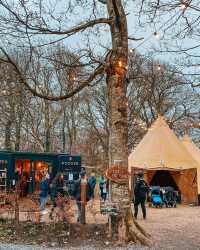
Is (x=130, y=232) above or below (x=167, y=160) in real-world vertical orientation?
below

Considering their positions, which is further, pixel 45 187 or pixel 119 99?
pixel 45 187

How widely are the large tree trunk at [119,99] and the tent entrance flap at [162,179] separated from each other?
55.4 ft

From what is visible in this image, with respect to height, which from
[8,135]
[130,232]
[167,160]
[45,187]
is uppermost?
[8,135]

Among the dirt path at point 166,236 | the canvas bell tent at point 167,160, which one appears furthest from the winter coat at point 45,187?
the canvas bell tent at point 167,160

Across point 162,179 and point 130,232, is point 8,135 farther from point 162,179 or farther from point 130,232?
point 130,232

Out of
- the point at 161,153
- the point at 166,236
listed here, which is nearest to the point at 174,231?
the point at 166,236

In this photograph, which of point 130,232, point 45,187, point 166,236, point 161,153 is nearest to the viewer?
point 130,232

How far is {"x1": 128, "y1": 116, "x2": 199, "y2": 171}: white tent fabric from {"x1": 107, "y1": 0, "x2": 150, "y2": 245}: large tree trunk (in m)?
13.5

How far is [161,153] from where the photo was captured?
25859mm

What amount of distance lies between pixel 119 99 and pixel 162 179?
1766 cm

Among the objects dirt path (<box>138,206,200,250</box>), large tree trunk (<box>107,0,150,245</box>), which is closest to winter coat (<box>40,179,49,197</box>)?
dirt path (<box>138,206,200,250</box>)

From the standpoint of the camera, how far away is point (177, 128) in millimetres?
35469

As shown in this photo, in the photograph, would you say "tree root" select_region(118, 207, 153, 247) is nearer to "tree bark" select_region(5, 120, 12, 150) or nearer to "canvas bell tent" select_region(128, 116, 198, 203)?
"canvas bell tent" select_region(128, 116, 198, 203)

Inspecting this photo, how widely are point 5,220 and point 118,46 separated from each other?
5.75 meters
